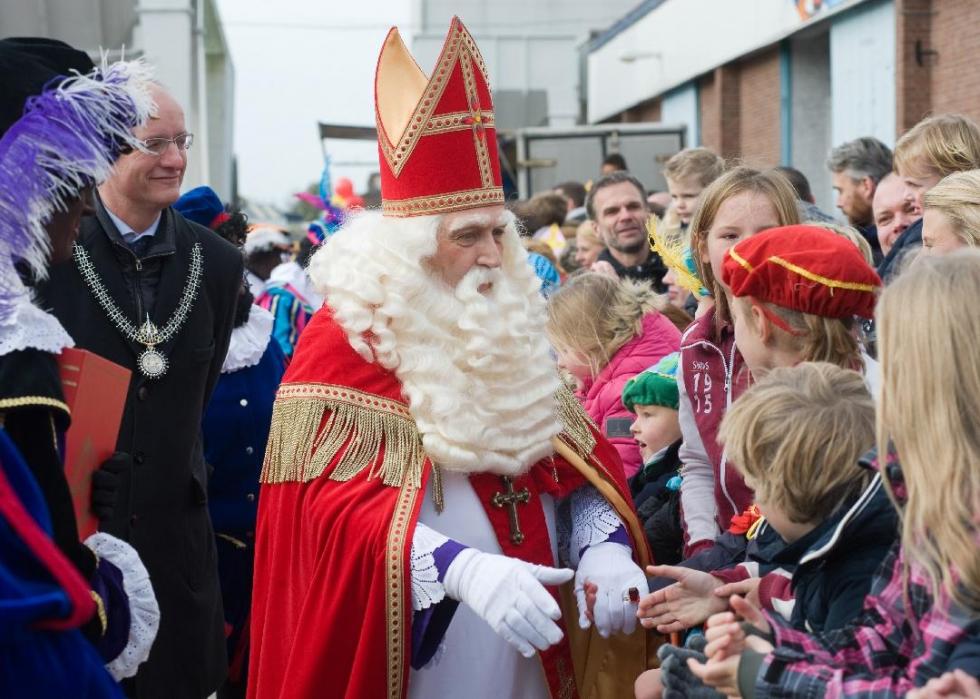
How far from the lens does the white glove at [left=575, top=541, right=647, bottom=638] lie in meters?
3.01

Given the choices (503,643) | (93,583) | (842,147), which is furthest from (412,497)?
(842,147)

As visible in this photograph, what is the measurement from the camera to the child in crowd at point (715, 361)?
3395mm

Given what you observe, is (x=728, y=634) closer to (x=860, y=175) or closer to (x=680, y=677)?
(x=680, y=677)

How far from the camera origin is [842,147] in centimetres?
612

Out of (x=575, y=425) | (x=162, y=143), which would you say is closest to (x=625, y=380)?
(x=575, y=425)

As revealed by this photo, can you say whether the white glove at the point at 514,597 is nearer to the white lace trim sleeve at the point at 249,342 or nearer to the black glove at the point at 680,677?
the black glove at the point at 680,677

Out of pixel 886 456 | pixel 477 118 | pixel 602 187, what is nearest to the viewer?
pixel 886 456

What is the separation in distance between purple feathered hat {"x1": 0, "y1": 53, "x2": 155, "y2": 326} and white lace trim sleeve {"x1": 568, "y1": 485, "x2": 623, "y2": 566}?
1500 millimetres

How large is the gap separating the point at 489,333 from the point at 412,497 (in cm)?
44

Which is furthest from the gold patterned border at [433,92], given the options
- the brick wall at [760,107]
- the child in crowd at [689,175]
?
the brick wall at [760,107]

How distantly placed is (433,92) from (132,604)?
56.4 inches

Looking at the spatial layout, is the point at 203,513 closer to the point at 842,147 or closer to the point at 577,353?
the point at 577,353

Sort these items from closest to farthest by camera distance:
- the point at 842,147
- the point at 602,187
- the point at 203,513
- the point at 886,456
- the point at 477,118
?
the point at 886,456, the point at 477,118, the point at 203,513, the point at 842,147, the point at 602,187

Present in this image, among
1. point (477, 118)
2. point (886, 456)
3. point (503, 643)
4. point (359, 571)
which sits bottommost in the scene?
point (503, 643)
